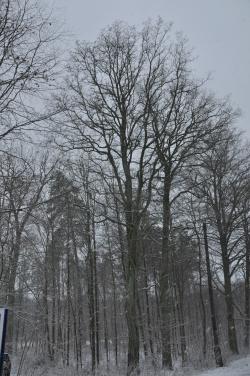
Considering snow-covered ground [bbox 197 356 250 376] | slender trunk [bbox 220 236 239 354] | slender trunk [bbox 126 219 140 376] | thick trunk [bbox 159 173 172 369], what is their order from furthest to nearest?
slender trunk [bbox 220 236 239 354] → thick trunk [bbox 159 173 172 369] → slender trunk [bbox 126 219 140 376] → snow-covered ground [bbox 197 356 250 376]

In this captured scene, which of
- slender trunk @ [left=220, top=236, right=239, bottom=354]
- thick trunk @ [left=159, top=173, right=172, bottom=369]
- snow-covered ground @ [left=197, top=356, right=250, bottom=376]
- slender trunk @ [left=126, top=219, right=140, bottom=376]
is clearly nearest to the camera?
snow-covered ground @ [left=197, top=356, right=250, bottom=376]

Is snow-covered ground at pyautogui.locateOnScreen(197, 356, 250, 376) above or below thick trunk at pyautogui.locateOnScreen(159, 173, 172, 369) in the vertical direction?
below

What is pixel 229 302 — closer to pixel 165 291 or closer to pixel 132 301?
pixel 165 291

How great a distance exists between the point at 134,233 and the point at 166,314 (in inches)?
173

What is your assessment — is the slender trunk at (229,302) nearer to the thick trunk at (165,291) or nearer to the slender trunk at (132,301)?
the thick trunk at (165,291)

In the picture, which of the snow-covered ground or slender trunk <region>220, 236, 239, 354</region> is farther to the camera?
slender trunk <region>220, 236, 239, 354</region>

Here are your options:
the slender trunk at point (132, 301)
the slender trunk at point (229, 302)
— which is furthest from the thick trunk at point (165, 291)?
the slender trunk at point (229, 302)

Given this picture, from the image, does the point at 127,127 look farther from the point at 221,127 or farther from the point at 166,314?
the point at 166,314

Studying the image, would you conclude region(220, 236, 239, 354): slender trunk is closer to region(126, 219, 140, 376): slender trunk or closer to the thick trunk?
the thick trunk

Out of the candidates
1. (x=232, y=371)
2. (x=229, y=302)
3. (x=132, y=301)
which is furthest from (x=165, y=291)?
(x=229, y=302)

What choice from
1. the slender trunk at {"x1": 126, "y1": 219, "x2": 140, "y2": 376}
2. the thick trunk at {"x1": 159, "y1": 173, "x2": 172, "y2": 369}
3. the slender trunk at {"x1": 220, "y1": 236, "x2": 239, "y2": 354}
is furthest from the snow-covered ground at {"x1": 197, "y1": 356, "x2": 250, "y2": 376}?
the slender trunk at {"x1": 220, "y1": 236, "x2": 239, "y2": 354}

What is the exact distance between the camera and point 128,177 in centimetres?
1627

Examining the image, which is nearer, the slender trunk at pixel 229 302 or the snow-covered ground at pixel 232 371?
the snow-covered ground at pixel 232 371

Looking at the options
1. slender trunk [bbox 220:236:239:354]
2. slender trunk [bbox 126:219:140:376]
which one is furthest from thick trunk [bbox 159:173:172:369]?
slender trunk [bbox 220:236:239:354]
